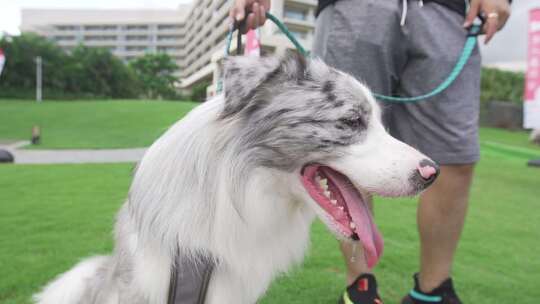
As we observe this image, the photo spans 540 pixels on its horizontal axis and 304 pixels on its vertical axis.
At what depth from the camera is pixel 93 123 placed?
73.7 ft

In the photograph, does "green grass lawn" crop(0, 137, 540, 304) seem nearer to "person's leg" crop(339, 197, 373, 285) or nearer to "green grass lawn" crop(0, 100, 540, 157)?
"person's leg" crop(339, 197, 373, 285)

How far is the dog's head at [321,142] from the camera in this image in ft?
5.33

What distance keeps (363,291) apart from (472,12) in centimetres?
154

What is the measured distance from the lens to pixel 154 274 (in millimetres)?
1734

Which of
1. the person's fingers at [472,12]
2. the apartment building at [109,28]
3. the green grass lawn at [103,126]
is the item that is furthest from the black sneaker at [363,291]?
the apartment building at [109,28]

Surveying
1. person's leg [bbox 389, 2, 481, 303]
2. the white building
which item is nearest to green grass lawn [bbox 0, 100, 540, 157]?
person's leg [bbox 389, 2, 481, 303]

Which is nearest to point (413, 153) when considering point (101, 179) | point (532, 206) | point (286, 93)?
point (286, 93)

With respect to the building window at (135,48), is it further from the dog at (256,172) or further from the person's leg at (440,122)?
the dog at (256,172)

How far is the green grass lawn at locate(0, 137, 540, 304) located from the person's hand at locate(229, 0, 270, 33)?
5.09 ft

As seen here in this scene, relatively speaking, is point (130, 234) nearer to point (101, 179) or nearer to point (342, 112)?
point (342, 112)

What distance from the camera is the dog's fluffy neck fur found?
168 cm

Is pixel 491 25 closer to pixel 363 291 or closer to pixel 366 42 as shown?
pixel 366 42

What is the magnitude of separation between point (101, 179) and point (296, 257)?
5464 millimetres

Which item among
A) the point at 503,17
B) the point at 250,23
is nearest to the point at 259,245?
the point at 250,23
